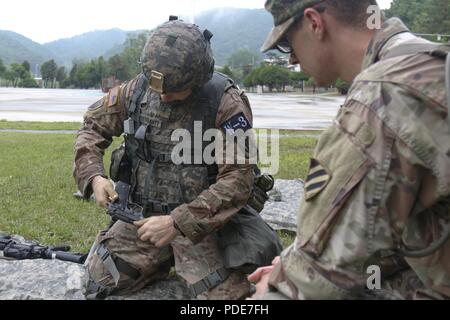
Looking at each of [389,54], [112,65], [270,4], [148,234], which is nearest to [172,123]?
[148,234]

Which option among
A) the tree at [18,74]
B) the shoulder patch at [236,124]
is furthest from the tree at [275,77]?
the shoulder patch at [236,124]

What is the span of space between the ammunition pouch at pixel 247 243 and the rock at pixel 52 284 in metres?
0.41

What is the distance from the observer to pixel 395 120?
Result: 4.61ft

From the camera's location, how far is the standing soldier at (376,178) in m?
1.41

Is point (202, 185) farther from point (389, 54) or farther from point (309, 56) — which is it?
point (389, 54)

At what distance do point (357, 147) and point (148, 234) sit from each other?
1.54 meters

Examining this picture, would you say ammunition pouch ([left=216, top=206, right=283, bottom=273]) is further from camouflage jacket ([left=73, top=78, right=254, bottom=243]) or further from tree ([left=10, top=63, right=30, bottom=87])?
tree ([left=10, top=63, right=30, bottom=87])

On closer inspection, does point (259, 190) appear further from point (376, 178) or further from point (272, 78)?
point (272, 78)

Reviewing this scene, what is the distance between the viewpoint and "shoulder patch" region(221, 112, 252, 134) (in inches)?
113

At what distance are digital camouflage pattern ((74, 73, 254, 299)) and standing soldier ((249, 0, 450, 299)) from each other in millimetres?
1102

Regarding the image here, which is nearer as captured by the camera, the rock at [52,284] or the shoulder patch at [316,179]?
the shoulder patch at [316,179]

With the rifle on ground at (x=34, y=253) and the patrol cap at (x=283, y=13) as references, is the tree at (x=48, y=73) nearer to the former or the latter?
the rifle on ground at (x=34, y=253)

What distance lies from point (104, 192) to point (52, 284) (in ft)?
2.07

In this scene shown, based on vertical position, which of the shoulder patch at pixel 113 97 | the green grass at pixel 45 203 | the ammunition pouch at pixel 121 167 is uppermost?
the shoulder patch at pixel 113 97
